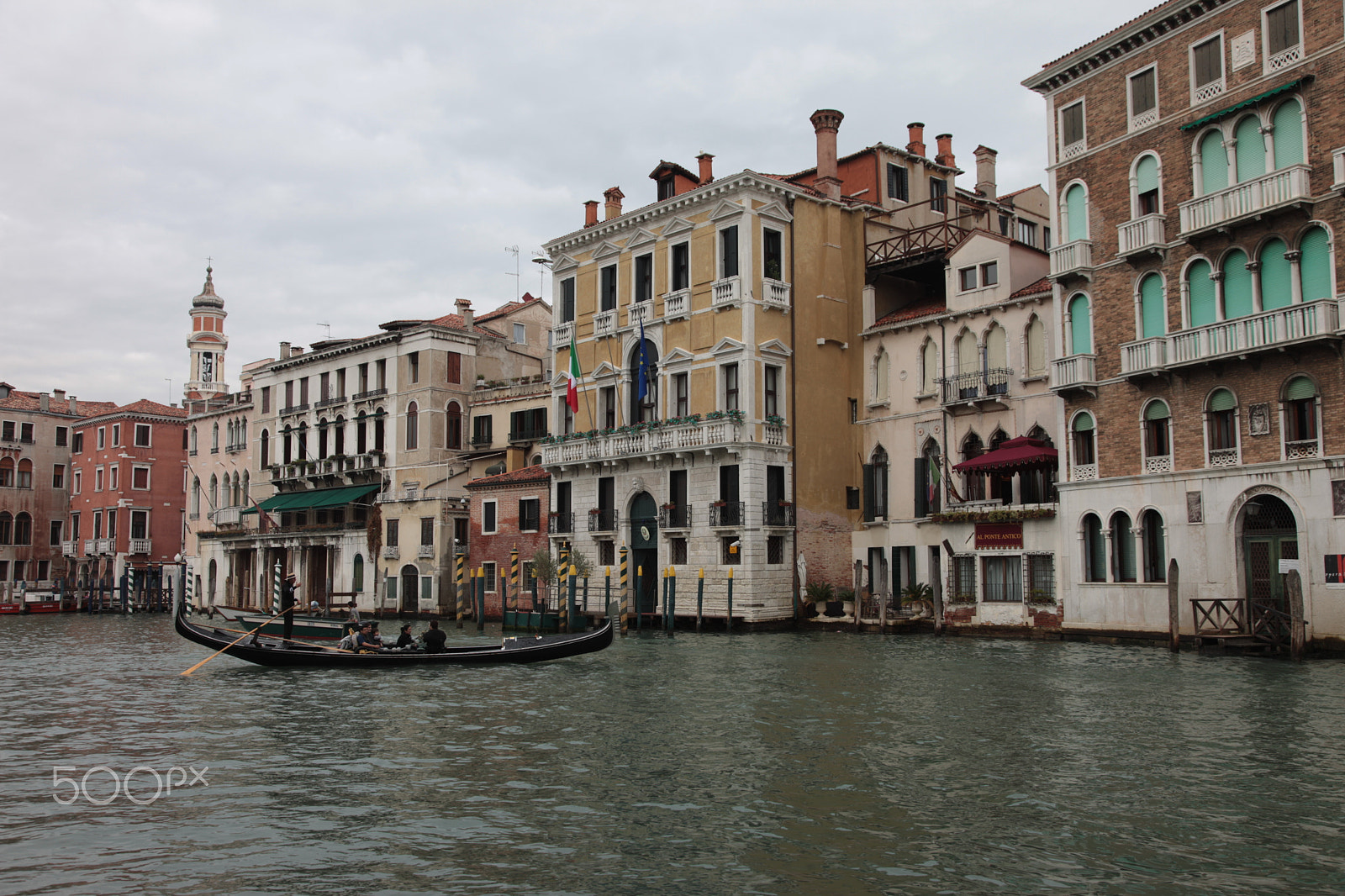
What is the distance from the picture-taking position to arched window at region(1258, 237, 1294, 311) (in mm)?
22000

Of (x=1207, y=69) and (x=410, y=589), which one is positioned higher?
(x=1207, y=69)

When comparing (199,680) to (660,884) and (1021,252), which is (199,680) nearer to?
(660,884)

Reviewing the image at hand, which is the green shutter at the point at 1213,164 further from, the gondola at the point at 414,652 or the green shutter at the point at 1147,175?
the gondola at the point at 414,652

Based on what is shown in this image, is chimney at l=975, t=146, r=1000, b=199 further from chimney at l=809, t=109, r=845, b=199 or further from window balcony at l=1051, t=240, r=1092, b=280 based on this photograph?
window balcony at l=1051, t=240, r=1092, b=280

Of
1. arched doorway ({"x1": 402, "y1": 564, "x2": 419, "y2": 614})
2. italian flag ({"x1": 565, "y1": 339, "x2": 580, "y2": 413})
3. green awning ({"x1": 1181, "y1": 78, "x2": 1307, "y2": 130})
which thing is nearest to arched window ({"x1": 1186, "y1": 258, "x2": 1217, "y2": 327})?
green awning ({"x1": 1181, "y1": 78, "x2": 1307, "y2": 130})

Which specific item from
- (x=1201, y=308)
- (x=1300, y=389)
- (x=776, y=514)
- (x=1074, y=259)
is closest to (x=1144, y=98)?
(x=1074, y=259)

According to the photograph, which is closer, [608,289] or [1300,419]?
[1300,419]

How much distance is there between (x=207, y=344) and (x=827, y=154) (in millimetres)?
51598

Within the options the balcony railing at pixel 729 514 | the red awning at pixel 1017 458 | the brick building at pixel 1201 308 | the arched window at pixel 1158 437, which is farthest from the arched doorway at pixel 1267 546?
the balcony railing at pixel 729 514

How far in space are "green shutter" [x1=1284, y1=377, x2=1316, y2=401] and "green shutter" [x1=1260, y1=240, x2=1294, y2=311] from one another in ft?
4.71

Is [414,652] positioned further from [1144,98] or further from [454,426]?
[454,426]

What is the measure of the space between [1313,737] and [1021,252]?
19.2 m

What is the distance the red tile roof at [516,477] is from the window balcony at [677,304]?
24.6 ft

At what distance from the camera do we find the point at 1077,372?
2588cm
